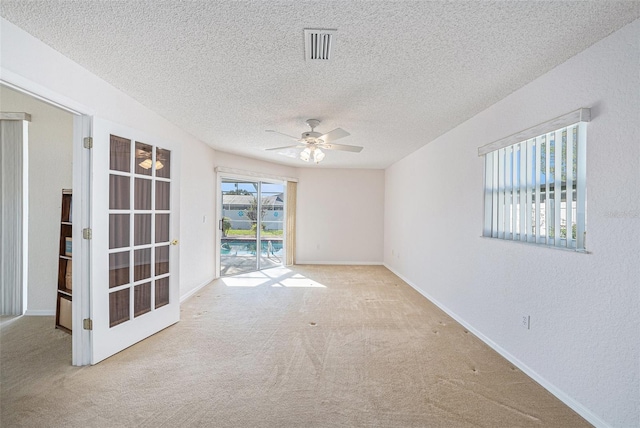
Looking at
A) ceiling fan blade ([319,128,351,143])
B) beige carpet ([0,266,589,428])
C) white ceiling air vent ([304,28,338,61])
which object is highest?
white ceiling air vent ([304,28,338,61])

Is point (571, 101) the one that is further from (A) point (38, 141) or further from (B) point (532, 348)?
(A) point (38, 141)

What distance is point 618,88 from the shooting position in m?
1.79

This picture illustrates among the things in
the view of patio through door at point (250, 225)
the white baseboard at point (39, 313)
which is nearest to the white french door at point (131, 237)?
the white baseboard at point (39, 313)

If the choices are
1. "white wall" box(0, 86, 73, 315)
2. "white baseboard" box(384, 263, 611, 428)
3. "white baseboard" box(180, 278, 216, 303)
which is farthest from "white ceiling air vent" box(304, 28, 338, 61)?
"white baseboard" box(180, 278, 216, 303)

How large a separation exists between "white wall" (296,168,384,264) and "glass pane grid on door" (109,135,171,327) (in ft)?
14.1

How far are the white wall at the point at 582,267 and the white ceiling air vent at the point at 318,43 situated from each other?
1729mm

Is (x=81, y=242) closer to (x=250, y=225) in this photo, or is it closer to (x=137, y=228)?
(x=137, y=228)

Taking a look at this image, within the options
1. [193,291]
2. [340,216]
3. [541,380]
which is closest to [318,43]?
[541,380]

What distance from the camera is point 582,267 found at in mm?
1997

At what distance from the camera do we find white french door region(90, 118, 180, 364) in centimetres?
256

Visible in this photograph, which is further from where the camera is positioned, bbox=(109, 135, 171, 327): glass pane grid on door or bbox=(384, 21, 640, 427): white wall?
bbox=(109, 135, 171, 327): glass pane grid on door

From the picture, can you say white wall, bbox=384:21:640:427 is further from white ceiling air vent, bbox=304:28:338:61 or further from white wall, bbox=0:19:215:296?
white wall, bbox=0:19:215:296

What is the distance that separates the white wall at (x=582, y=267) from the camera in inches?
67.7

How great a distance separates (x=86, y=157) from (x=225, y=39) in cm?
163
